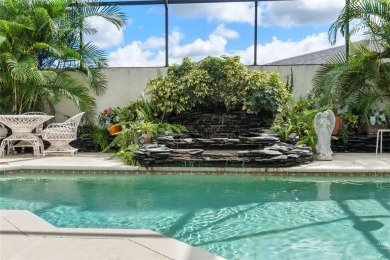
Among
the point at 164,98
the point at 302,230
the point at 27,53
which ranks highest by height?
the point at 27,53

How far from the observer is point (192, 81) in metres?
8.99

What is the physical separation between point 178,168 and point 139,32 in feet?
17.1

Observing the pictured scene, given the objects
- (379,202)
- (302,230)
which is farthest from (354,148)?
(302,230)

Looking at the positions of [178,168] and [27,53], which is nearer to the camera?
[178,168]

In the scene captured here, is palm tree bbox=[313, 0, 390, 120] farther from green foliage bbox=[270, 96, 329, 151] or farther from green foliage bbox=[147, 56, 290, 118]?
green foliage bbox=[147, 56, 290, 118]

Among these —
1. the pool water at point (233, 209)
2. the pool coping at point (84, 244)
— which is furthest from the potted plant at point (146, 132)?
the pool coping at point (84, 244)

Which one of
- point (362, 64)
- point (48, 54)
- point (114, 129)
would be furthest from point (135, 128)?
point (362, 64)

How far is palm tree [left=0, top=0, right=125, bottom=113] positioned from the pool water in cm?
298

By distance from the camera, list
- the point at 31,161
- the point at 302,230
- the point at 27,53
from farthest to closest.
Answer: the point at 27,53 < the point at 31,161 < the point at 302,230

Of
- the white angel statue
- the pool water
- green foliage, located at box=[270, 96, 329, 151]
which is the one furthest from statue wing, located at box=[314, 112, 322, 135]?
the pool water

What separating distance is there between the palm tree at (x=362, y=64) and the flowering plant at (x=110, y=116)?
5074 mm

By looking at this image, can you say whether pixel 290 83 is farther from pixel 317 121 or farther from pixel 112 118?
pixel 112 118

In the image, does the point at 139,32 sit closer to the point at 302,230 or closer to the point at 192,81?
the point at 192,81

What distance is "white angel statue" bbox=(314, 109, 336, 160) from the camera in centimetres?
727
